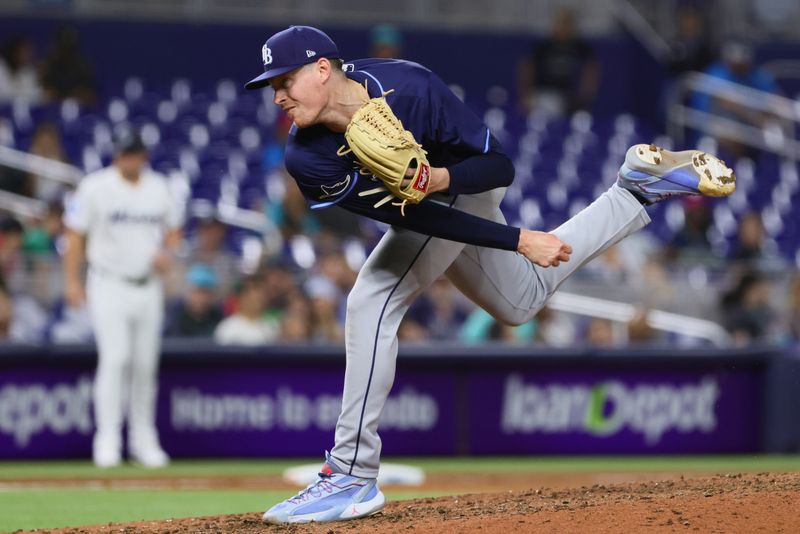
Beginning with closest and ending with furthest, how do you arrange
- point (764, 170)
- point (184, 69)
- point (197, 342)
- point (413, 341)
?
point (197, 342) < point (413, 341) < point (764, 170) < point (184, 69)

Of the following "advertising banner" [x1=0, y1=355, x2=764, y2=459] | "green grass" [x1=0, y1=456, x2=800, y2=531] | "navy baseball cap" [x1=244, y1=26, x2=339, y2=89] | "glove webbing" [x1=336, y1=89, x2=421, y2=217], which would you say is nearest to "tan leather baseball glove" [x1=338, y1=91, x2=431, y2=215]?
"glove webbing" [x1=336, y1=89, x2=421, y2=217]

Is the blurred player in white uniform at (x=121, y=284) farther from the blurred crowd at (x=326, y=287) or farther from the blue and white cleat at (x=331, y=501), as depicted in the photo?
the blue and white cleat at (x=331, y=501)

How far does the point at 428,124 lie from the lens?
455 cm

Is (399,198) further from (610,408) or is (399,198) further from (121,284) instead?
(610,408)

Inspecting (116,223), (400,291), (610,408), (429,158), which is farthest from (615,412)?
(429,158)

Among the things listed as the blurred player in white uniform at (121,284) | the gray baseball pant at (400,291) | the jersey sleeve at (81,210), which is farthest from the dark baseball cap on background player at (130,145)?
the gray baseball pant at (400,291)

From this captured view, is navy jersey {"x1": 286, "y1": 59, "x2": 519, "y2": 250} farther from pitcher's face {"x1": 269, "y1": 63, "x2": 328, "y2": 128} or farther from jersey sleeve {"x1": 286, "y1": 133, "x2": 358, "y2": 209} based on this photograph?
pitcher's face {"x1": 269, "y1": 63, "x2": 328, "y2": 128}

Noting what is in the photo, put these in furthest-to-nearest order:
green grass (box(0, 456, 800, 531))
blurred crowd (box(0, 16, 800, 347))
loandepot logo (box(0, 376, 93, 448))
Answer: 1. blurred crowd (box(0, 16, 800, 347))
2. loandepot logo (box(0, 376, 93, 448))
3. green grass (box(0, 456, 800, 531))

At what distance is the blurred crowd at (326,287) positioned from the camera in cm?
927

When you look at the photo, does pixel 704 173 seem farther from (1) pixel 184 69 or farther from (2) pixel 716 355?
(1) pixel 184 69

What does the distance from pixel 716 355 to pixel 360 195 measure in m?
5.66

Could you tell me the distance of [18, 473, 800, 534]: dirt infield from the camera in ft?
13.5

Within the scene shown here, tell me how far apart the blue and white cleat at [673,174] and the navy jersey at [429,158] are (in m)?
0.61

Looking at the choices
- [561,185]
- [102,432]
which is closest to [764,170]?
[561,185]
